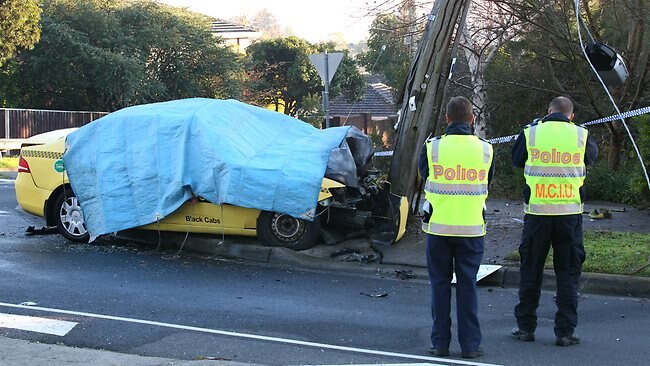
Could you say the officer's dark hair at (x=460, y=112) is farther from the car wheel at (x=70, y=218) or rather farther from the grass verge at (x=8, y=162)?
the grass verge at (x=8, y=162)

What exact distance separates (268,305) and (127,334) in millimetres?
1478

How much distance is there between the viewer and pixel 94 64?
3069 cm

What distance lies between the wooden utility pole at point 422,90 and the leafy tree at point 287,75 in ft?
84.1

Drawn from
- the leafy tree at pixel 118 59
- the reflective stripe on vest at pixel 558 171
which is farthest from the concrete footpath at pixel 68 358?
the leafy tree at pixel 118 59

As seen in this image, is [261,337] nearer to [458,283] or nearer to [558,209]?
[458,283]

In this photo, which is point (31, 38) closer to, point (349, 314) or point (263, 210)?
point (263, 210)

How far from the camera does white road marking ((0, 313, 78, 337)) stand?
6270 millimetres

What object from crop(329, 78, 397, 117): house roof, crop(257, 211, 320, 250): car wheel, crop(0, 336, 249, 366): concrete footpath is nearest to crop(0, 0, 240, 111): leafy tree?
crop(329, 78, 397, 117): house roof

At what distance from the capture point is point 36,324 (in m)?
6.44

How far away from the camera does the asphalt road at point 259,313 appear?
579 centimetres

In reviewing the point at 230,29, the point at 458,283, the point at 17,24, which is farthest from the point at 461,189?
the point at 230,29

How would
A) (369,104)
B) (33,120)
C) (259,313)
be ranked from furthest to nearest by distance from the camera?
(369,104) → (33,120) → (259,313)

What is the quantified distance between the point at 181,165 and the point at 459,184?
4.64 metres

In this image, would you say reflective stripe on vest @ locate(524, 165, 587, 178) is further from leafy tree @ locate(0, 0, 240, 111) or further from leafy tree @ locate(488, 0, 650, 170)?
leafy tree @ locate(0, 0, 240, 111)
